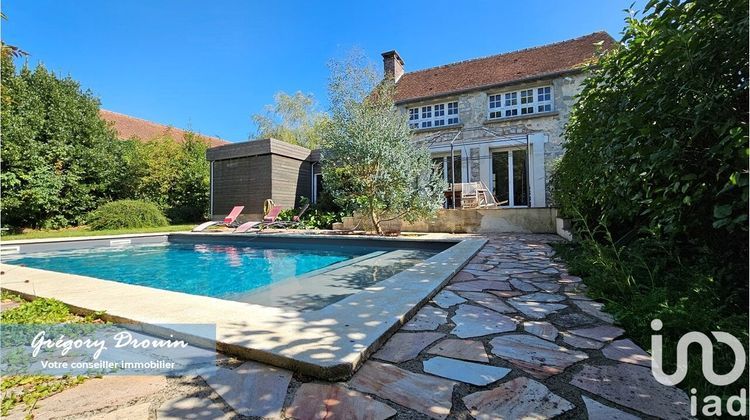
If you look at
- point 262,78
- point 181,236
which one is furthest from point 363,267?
point 262,78

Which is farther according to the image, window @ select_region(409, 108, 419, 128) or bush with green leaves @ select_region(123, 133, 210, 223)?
window @ select_region(409, 108, 419, 128)

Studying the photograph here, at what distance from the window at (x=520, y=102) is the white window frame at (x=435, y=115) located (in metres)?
1.59

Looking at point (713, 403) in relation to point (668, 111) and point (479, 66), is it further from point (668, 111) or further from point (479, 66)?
point (479, 66)

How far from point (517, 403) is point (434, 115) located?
15.1 m

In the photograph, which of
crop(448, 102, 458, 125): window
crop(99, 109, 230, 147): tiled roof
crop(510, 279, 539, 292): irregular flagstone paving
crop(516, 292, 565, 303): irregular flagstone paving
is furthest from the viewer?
crop(99, 109, 230, 147): tiled roof

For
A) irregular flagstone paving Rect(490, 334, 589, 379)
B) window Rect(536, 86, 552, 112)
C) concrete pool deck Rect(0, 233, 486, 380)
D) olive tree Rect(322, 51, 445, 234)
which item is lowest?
irregular flagstone paving Rect(490, 334, 589, 379)

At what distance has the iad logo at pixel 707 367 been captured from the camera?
4.24 ft

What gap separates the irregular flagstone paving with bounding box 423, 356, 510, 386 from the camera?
1588mm

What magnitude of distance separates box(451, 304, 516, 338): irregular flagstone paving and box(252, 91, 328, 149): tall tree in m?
20.6

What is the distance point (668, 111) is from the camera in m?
1.88

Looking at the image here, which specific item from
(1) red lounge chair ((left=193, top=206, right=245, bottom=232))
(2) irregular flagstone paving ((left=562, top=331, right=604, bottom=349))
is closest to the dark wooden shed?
(1) red lounge chair ((left=193, top=206, right=245, bottom=232))

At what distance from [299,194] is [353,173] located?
6.64 metres

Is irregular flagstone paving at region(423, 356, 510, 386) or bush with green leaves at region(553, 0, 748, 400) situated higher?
bush with green leaves at region(553, 0, 748, 400)

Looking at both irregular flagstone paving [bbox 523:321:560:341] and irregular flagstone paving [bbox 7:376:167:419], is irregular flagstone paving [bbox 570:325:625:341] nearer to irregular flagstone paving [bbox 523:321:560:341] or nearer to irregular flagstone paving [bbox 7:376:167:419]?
irregular flagstone paving [bbox 523:321:560:341]
